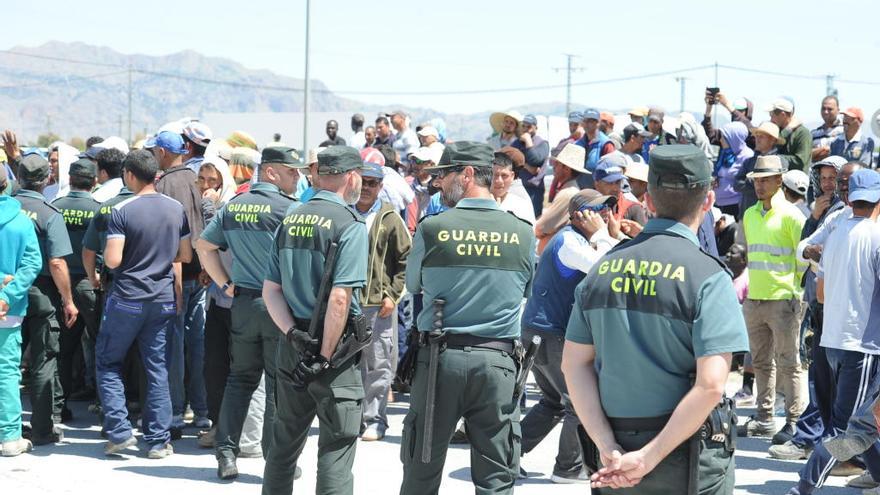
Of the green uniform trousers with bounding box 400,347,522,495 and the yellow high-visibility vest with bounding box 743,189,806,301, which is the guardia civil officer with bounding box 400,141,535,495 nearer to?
the green uniform trousers with bounding box 400,347,522,495

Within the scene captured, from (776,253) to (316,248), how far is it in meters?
4.29

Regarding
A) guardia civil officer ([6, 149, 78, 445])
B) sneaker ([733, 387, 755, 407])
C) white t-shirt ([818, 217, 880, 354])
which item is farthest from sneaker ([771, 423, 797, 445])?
guardia civil officer ([6, 149, 78, 445])

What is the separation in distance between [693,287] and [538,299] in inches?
138

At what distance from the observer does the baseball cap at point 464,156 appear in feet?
17.9

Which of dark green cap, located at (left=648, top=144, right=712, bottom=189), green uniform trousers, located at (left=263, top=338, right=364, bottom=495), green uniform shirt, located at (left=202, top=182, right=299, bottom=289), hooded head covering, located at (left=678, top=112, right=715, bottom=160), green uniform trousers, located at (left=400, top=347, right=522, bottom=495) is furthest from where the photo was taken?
hooded head covering, located at (left=678, top=112, right=715, bottom=160)

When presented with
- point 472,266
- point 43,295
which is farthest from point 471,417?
point 43,295

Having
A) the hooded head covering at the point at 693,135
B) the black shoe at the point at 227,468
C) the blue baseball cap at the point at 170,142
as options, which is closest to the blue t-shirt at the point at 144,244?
the blue baseball cap at the point at 170,142

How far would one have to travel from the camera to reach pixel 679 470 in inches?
142

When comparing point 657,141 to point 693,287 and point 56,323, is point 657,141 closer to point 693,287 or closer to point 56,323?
point 56,323

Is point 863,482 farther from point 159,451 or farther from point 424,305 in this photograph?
point 159,451

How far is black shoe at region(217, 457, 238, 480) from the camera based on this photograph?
7.07 m

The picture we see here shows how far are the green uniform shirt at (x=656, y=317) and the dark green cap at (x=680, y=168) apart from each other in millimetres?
142

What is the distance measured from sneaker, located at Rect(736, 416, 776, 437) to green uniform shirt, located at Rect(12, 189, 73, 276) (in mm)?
5477

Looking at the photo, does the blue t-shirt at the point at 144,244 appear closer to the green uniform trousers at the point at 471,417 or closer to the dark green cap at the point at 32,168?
the dark green cap at the point at 32,168
